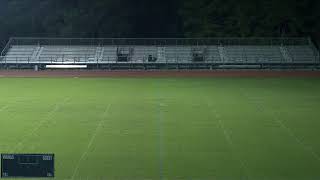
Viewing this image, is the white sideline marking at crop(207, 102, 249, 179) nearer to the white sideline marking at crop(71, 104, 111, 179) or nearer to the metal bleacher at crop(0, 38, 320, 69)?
the white sideline marking at crop(71, 104, 111, 179)

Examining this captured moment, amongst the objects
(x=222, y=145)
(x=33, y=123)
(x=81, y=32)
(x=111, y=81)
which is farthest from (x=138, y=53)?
(x=222, y=145)

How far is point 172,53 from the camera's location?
35.6m

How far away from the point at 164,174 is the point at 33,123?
6372 millimetres

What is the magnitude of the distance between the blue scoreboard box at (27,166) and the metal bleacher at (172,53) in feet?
88.1

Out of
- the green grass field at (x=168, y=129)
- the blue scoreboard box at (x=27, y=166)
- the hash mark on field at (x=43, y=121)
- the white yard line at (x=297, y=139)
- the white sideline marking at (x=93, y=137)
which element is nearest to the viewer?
the blue scoreboard box at (x=27, y=166)

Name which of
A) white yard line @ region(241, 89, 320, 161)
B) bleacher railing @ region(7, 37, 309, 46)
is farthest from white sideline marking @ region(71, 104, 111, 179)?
bleacher railing @ region(7, 37, 309, 46)

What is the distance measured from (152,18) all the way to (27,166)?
3277cm

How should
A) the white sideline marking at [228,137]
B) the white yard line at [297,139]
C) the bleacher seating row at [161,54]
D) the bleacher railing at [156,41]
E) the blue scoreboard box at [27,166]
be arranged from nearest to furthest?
the blue scoreboard box at [27,166] < the white sideline marking at [228,137] < the white yard line at [297,139] < the bleacher seating row at [161,54] < the bleacher railing at [156,41]

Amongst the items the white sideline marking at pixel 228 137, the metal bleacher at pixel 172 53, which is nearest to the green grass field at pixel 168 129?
the white sideline marking at pixel 228 137

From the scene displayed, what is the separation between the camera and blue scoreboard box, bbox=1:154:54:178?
6902mm

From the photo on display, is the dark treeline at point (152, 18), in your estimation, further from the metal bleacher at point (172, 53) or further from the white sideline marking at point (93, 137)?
the white sideline marking at point (93, 137)

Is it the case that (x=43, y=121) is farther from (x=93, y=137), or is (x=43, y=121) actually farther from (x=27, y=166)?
(x=27, y=166)

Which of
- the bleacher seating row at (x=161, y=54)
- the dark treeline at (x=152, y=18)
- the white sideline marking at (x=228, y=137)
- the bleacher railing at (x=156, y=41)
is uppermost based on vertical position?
the dark treeline at (x=152, y=18)

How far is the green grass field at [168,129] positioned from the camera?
10938 millimetres
